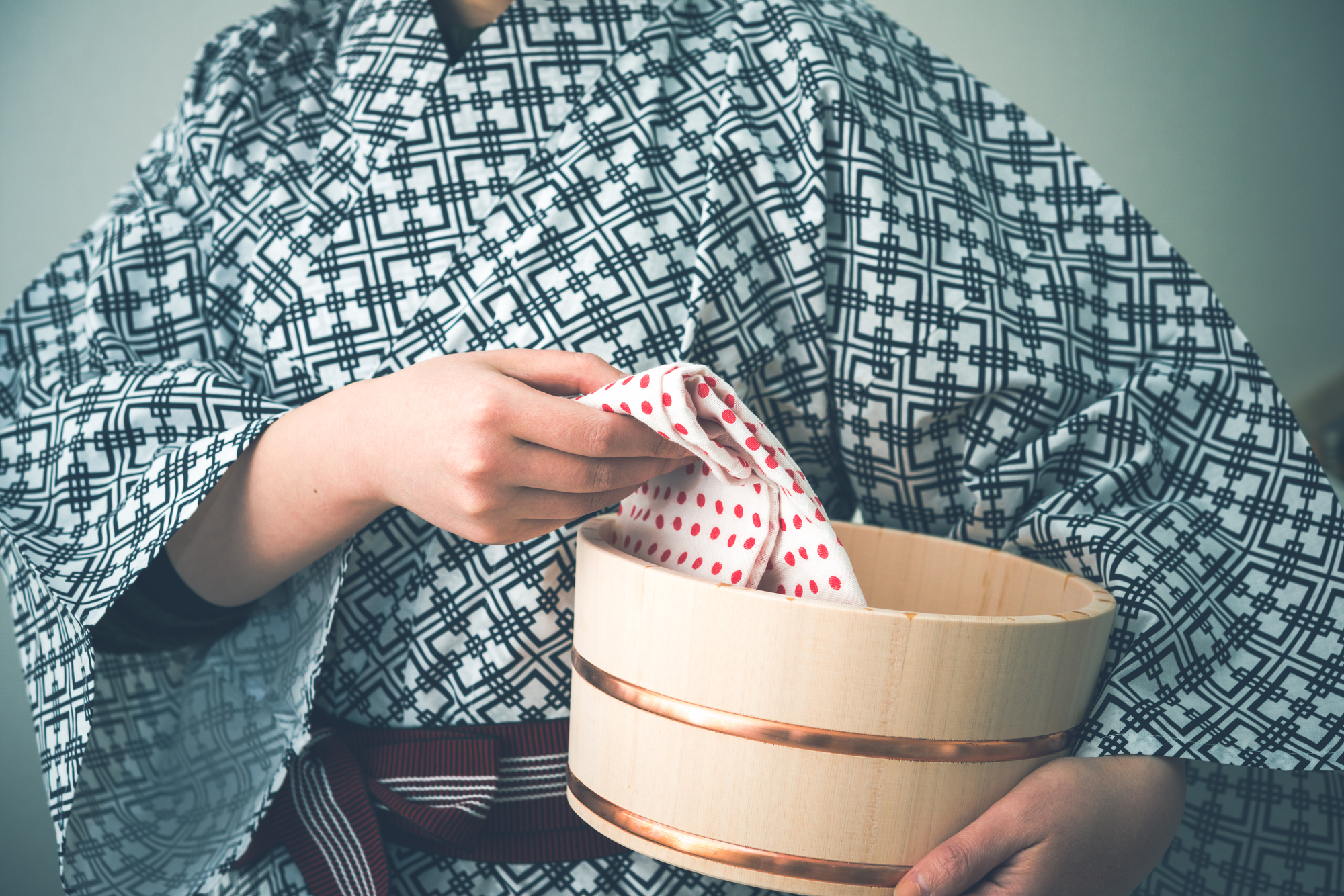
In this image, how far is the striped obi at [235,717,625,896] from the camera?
1.63 feet

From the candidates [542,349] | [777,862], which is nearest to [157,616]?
[542,349]

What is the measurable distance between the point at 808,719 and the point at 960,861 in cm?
10

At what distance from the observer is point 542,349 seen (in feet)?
1.54

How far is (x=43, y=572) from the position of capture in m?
0.52

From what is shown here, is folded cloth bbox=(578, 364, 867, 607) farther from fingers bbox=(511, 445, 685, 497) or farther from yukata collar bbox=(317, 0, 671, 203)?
yukata collar bbox=(317, 0, 671, 203)

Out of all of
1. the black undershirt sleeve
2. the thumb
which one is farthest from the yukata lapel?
the thumb

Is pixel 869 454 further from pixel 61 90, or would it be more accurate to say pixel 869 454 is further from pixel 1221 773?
pixel 61 90

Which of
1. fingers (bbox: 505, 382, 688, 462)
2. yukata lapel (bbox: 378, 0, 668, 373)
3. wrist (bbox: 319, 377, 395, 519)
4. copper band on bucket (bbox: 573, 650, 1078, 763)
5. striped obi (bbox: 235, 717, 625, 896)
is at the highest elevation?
yukata lapel (bbox: 378, 0, 668, 373)

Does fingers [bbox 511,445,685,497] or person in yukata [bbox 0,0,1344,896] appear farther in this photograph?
person in yukata [bbox 0,0,1344,896]

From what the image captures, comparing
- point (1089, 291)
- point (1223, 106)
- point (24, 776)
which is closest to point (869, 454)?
point (1089, 291)

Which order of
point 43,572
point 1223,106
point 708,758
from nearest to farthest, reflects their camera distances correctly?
point 708,758, point 43,572, point 1223,106

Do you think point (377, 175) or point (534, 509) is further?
point (377, 175)

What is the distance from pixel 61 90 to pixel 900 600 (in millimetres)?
1102

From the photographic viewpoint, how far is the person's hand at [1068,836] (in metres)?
0.35
